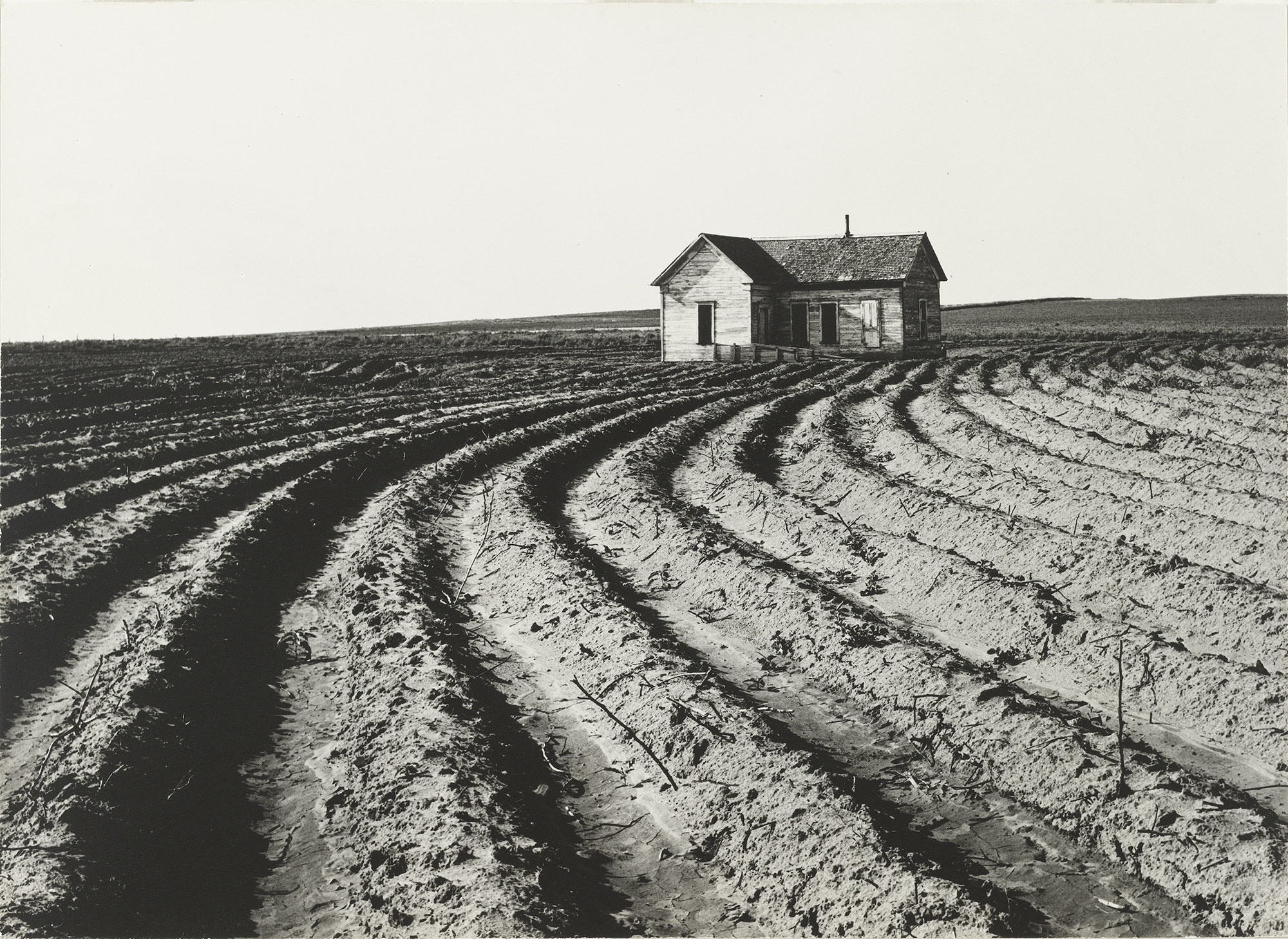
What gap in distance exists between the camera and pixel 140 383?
23.6 meters

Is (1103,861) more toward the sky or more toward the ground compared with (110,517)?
more toward the ground

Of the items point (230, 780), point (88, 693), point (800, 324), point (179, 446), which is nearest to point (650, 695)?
point (230, 780)

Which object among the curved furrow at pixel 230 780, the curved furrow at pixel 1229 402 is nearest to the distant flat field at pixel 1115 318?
the curved furrow at pixel 1229 402

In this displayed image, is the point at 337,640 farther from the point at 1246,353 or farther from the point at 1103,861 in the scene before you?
the point at 1246,353

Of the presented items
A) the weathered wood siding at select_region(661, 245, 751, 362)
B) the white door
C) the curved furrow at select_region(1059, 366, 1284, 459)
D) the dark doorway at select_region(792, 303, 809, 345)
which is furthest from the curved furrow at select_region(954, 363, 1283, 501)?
the dark doorway at select_region(792, 303, 809, 345)

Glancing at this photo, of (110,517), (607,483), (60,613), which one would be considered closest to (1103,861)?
(60,613)

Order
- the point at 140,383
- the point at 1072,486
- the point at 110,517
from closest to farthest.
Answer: the point at 110,517 < the point at 1072,486 < the point at 140,383

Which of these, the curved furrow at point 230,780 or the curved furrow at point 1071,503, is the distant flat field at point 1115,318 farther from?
the curved furrow at point 230,780

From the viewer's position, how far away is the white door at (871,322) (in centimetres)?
3158

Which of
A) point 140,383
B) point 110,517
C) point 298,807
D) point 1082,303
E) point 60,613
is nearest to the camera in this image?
point 298,807

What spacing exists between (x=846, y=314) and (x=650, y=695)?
27.6 meters

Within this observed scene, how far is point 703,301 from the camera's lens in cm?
3152

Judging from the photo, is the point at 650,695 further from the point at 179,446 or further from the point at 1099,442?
the point at 179,446

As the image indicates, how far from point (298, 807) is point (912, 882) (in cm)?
277
